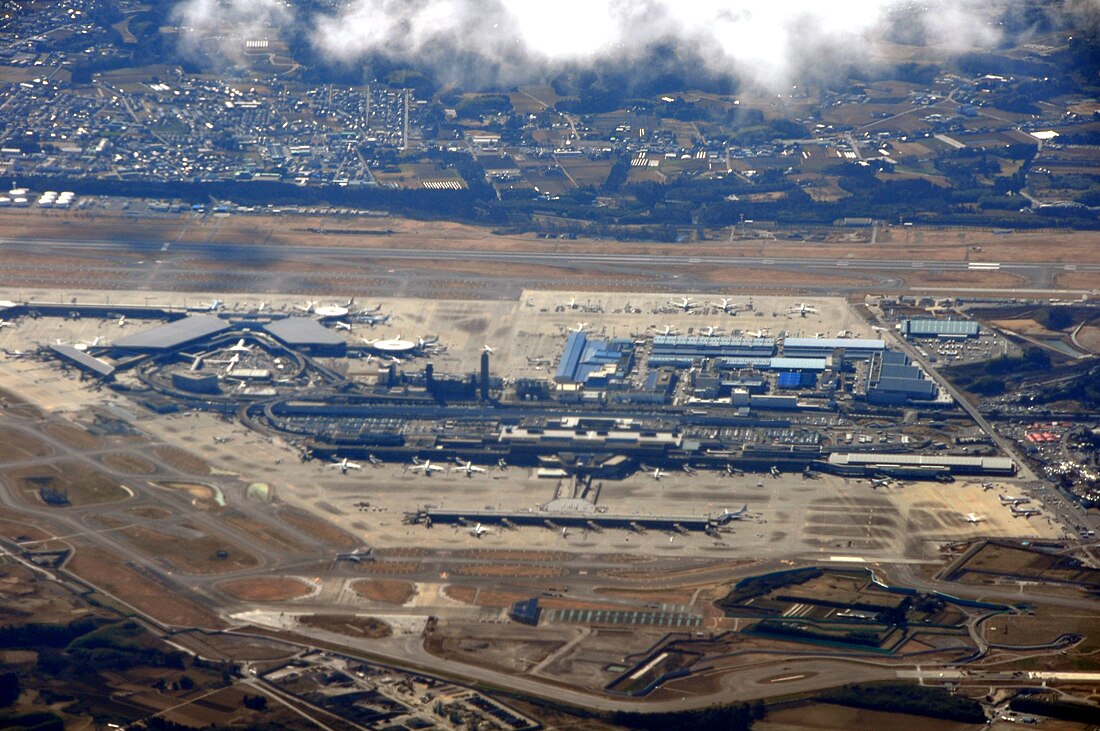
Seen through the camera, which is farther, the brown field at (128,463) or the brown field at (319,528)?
the brown field at (128,463)

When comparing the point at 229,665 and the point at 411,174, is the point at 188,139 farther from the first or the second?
the point at 229,665

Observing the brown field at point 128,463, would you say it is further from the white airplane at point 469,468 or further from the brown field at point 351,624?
the brown field at point 351,624

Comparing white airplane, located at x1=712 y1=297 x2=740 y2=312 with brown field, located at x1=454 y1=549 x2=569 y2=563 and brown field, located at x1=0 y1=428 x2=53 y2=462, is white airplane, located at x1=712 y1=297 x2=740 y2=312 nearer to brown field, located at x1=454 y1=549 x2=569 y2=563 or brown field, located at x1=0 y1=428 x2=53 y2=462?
brown field, located at x1=454 y1=549 x2=569 y2=563

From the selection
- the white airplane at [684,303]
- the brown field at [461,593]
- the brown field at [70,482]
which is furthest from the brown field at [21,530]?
the white airplane at [684,303]

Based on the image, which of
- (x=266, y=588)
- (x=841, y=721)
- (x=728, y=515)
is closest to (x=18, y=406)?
(x=266, y=588)

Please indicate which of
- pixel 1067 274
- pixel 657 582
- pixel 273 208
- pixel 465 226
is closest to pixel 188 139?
pixel 273 208
